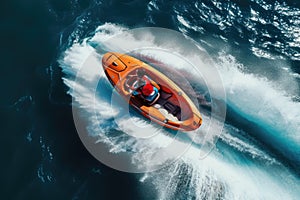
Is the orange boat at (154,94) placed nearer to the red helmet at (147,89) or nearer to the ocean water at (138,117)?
the red helmet at (147,89)

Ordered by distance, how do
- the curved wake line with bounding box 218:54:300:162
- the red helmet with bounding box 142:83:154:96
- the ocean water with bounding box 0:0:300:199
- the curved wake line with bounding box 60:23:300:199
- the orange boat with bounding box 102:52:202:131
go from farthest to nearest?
the red helmet with bounding box 142:83:154:96
the orange boat with bounding box 102:52:202:131
the curved wake line with bounding box 218:54:300:162
the ocean water with bounding box 0:0:300:199
the curved wake line with bounding box 60:23:300:199

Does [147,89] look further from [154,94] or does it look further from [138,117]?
[138,117]

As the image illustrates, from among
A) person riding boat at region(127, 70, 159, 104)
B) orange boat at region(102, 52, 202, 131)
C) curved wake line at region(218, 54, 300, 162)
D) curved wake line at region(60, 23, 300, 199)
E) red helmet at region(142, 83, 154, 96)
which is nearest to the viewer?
curved wake line at region(60, 23, 300, 199)

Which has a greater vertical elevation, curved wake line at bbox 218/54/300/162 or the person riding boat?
curved wake line at bbox 218/54/300/162

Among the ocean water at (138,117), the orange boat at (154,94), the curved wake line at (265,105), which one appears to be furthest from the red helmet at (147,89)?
the curved wake line at (265,105)

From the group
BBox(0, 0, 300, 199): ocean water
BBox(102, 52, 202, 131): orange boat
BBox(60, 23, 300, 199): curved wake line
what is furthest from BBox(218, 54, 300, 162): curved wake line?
BBox(102, 52, 202, 131): orange boat

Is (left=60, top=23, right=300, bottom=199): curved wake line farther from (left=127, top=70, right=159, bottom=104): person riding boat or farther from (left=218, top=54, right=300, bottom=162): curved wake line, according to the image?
(left=127, top=70, right=159, bottom=104): person riding boat
